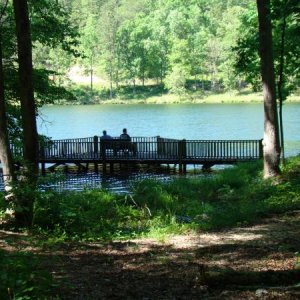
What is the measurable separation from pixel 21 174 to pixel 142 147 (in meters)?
16.8

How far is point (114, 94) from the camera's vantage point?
115 metres

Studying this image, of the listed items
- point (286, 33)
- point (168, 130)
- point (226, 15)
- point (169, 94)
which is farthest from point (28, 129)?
point (226, 15)

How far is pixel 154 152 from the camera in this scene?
2633 centimetres

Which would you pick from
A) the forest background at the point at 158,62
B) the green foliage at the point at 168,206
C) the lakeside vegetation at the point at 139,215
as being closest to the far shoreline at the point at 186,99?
the forest background at the point at 158,62

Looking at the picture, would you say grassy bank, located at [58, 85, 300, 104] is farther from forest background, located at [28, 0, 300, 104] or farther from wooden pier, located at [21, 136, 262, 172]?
wooden pier, located at [21, 136, 262, 172]

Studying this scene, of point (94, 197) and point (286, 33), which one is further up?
point (286, 33)

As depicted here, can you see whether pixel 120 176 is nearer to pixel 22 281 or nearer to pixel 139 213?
pixel 139 213

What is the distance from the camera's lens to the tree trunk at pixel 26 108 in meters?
9.82

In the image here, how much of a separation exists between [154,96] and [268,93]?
312ft

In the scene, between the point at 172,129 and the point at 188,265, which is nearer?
the point at 188,265

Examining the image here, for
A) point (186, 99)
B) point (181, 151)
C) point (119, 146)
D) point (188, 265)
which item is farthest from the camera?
point (186, 99)

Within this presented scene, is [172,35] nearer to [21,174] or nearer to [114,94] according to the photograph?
[114,94]

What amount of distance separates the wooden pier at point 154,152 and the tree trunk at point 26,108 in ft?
45.8

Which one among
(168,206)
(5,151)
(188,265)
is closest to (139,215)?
(168,206)
